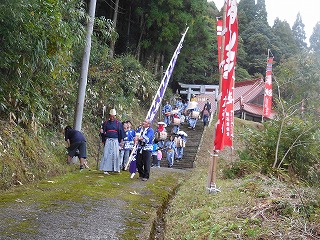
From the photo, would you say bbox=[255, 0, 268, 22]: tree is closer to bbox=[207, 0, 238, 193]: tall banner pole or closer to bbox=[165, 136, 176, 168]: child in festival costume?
bbox=[165, 136, 176, 168]: child in festival costume

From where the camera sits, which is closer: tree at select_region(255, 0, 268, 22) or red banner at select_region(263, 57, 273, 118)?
red banner at select_region(263, 57, 273, 118)

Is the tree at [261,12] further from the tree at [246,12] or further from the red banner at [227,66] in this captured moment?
the red banner at [227,66]

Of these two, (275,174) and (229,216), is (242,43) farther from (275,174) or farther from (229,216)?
(229,216)

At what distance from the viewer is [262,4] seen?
5634cm

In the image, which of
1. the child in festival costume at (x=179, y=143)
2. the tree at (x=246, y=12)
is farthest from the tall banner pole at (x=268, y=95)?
the tree at (x=246, y=12)

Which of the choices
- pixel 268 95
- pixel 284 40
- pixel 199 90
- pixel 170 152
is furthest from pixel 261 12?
pixel 170 152

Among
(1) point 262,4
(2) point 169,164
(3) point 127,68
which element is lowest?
(2) point 169,164

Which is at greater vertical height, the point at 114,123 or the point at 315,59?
the point at 315,59

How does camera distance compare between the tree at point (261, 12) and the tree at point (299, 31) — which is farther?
the tree at point (299, 31)

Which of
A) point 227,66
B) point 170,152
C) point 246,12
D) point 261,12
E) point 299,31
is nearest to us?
point 227,66

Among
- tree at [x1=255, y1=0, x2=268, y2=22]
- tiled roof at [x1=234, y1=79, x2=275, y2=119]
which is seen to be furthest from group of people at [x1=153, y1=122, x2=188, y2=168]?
tree at [x1=255, y1=0, x2=268, y2=22]

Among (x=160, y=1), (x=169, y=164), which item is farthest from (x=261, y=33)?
(x=169, y=164)

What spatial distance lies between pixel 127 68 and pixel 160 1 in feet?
14.0

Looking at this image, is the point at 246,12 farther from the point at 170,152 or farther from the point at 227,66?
the point at 227,66
